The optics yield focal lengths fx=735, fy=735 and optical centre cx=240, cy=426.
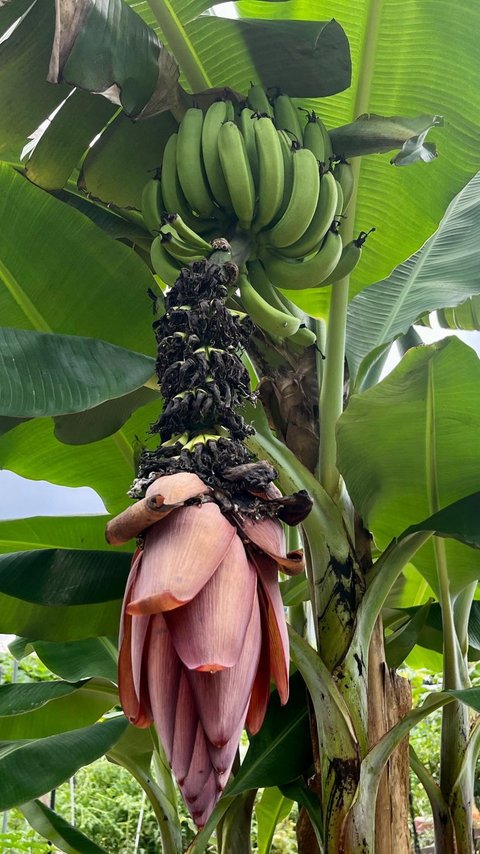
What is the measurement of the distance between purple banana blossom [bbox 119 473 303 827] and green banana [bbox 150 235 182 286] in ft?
1.12

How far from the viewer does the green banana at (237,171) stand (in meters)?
0.75

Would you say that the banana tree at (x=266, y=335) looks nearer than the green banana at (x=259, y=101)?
Yes

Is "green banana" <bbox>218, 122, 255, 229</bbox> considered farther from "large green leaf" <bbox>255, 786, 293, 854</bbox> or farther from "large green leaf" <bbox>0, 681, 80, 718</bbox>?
"large green leaf" <bbox>255, 786, 293, 854</bbox>

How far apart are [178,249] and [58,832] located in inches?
39.9

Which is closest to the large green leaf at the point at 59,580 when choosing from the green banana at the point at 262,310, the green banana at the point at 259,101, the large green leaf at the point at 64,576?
the large green leaf at the point at 64,576

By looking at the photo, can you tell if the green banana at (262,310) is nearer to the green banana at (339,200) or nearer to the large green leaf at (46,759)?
the green banana at (339,200)

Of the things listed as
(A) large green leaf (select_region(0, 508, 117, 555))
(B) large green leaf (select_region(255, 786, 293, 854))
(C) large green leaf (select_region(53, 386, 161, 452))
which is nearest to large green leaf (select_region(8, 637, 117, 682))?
(A) large green leaf (select_region(0, 508, 117, 555))

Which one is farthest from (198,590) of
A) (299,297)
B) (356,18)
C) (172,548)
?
(356,18)

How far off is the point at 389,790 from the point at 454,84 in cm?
88

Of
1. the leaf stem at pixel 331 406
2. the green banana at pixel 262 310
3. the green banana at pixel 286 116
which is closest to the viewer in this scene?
the green banana at pixel 262 310

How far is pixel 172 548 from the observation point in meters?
0.44

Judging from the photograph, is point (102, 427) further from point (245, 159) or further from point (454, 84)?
point (454, 84)

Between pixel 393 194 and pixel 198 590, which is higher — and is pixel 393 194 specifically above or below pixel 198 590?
above

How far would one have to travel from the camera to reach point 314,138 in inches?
34.0
